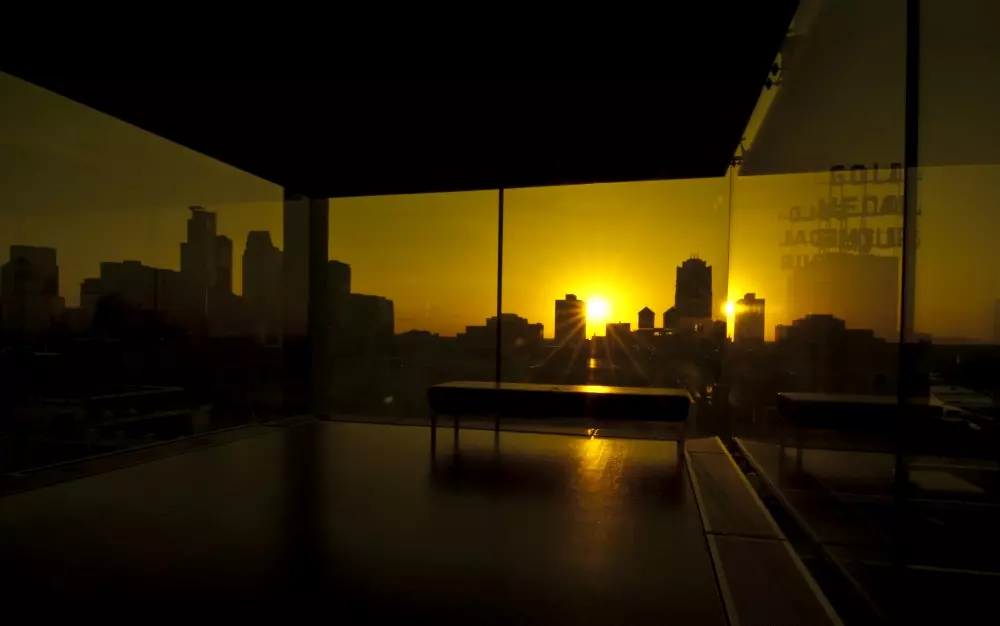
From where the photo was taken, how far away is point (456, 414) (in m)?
4.76

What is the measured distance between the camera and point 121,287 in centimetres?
495

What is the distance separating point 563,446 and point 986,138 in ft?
12.5

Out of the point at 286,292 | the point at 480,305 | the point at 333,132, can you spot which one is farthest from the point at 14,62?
the point at 480,305

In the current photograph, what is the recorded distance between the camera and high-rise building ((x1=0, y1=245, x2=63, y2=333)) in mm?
3906

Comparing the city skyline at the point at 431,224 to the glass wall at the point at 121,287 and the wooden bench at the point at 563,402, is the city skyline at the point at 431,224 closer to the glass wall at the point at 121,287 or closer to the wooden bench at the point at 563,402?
the glass wall at the point at 121,287

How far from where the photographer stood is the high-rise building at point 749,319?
4.52 m

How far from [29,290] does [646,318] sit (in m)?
5.61

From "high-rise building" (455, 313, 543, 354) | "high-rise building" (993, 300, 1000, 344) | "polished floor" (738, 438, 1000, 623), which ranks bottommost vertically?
"polished floor" (738, 438, 1000, 623)

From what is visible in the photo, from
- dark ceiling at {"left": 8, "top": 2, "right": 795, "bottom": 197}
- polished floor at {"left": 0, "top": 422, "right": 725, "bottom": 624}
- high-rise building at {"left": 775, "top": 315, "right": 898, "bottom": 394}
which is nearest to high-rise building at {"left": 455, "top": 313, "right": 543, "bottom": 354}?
dark ceiling at {"left": 8, "top": 2, "right": 795, "bottom": 197}

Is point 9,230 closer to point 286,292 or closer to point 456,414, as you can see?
point 286,292

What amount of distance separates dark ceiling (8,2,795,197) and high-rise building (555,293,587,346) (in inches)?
53.3

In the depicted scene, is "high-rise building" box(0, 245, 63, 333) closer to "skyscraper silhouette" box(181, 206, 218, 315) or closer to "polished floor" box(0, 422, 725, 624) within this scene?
"skyscraper silhouette" box(181, 206, 218, 315)

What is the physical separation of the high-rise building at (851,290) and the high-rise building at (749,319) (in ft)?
2.42

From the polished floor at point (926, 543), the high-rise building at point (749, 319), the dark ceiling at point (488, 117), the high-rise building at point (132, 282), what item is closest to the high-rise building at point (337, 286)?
the dark ceiling at point (488, 117)
